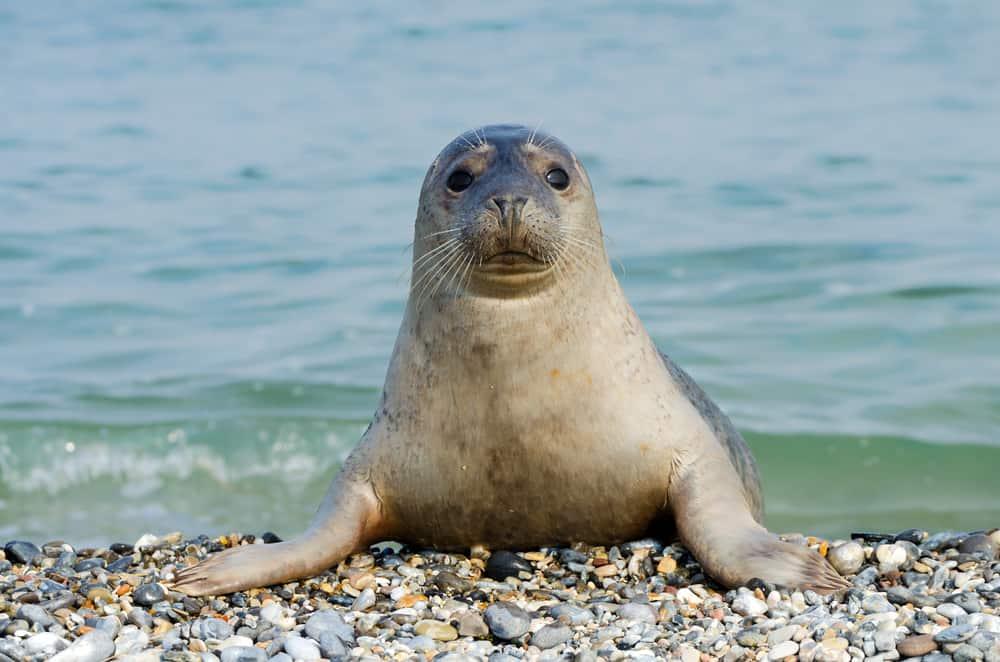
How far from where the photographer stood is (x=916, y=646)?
358 centimetres

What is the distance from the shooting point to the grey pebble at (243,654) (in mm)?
3719

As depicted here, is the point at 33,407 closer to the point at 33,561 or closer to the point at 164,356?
the point at 164,356

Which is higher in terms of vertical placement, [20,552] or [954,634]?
[954,634]

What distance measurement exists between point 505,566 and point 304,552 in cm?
59

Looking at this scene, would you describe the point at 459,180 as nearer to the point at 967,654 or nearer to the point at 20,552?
the point at 20,552

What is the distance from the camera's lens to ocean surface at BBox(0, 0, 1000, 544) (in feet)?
26.6

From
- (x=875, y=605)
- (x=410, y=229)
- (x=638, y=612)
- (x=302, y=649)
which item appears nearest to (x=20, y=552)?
(x=302, y=649)

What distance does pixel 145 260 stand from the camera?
12.2 m

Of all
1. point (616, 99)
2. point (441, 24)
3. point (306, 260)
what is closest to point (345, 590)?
point (306, 260)

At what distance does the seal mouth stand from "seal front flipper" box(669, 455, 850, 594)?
0.78 metres

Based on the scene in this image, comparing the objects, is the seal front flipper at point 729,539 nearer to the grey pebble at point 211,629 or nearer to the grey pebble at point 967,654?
the grey pebble at point 967,654

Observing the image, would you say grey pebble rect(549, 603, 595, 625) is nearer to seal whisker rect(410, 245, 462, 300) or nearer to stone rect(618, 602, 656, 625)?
stone rect(618, 602, 656, 625)

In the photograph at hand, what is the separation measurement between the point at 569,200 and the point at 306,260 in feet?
24.9

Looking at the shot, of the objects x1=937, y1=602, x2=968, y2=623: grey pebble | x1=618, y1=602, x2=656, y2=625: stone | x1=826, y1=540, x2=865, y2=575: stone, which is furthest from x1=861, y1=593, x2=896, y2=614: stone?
x1=618, y1=602, x2=656, y2=625: stone
